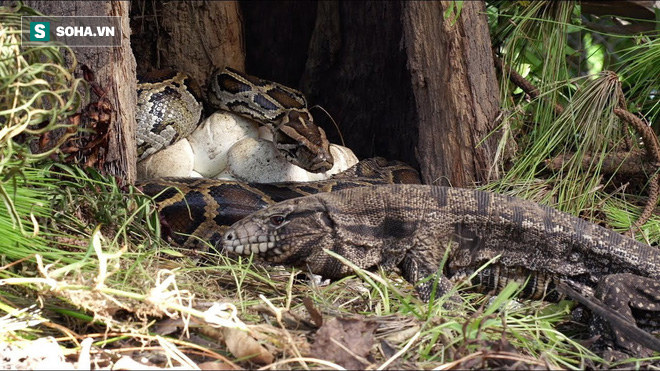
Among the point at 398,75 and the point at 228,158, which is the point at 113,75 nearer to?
the point at 228,158

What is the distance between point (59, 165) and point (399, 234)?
2.04 metres

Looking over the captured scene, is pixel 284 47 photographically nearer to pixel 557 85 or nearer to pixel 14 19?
pixel 557 85

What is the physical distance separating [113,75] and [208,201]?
1357 millimetres

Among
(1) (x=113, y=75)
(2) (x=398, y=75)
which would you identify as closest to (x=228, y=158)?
(2) (x=398, y=75)

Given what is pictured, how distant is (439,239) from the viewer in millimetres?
4738

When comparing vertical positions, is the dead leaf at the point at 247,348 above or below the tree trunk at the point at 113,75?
below

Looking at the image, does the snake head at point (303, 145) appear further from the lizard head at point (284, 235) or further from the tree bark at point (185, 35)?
the lizard head at point (284, 235)

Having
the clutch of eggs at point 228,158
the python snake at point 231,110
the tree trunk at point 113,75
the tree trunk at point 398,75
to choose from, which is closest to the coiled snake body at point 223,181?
the python snake at point 231,110

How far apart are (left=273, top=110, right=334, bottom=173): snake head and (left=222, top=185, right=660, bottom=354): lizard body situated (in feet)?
5.57

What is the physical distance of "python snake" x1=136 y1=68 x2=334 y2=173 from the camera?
6.55 m

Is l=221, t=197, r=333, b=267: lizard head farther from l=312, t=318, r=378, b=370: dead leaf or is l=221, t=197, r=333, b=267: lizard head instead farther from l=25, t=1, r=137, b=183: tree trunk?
l=312, t=318, r=378, b=370: dead leaf

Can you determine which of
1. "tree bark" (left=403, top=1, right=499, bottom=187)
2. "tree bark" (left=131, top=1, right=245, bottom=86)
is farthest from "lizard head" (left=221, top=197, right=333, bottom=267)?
"tree bark" (left=131, top=1, right=245, bottom=86)

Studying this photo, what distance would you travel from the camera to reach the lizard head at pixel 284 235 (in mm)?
4625

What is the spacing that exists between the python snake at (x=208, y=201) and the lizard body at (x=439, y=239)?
41.1 inches
